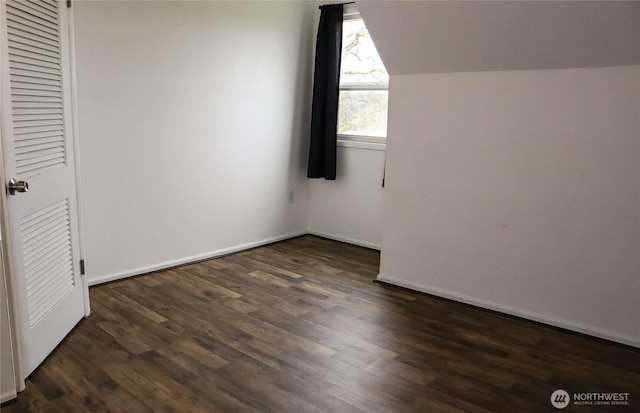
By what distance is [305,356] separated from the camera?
8.25 feet

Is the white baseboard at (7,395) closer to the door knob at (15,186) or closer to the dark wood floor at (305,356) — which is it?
the dark wood floor at (305,356)

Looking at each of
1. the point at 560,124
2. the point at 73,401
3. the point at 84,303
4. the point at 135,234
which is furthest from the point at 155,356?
the point at 560,124

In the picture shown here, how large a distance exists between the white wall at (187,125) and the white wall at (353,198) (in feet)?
0.88

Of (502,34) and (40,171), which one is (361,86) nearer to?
(502,34)

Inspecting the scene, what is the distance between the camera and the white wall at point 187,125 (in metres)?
3.31

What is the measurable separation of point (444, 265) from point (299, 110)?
2060mm

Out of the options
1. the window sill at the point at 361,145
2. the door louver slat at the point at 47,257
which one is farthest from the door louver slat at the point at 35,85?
the window sill at the point at 361,145

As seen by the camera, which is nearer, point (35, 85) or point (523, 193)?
point (35, 85)

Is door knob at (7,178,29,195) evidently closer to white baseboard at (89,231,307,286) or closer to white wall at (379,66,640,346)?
white baseboard at (89,231,307,286)

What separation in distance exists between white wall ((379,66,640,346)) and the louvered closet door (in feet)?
6.35

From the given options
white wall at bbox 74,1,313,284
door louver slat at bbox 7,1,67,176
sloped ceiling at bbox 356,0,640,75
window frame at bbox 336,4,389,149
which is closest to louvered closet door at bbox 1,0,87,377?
door louver slat at bbox 7,1,67,176

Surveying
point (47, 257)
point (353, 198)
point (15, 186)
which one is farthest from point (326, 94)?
point (15, 186)

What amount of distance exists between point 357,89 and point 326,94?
0.88 feet

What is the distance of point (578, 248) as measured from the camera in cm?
282
